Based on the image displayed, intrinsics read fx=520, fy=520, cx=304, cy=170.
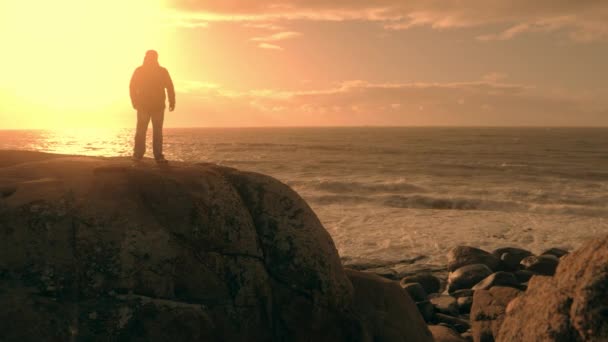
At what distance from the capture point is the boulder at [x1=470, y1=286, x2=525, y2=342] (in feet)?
22.4

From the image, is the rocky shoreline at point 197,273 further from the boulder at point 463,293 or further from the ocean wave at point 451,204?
the ocean wave at point 451,204

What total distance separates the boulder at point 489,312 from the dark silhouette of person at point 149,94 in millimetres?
5304

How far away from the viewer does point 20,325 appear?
15.4 feet

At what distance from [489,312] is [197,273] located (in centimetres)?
409

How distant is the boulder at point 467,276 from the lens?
1102cm

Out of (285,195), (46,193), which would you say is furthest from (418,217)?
(46,193)

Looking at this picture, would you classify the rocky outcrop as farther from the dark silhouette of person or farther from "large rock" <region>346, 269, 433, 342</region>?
the dark silhouette of person

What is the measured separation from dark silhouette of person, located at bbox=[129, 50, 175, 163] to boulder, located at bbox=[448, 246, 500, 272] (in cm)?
770

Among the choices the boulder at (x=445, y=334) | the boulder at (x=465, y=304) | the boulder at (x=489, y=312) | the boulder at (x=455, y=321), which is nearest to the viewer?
the boulder at (x=489, y=312)

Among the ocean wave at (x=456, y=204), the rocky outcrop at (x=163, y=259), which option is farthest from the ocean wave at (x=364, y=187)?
the rocky outcrop at (x=163, y=259)

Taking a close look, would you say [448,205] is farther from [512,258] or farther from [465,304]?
[465,304]

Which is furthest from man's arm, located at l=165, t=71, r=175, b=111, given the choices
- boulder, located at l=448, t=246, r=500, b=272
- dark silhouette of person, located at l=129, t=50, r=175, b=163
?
boulder, located at l=448, t=246, r=500, b=272

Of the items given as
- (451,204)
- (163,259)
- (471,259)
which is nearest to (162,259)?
(163,259)

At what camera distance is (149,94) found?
27.9ft
